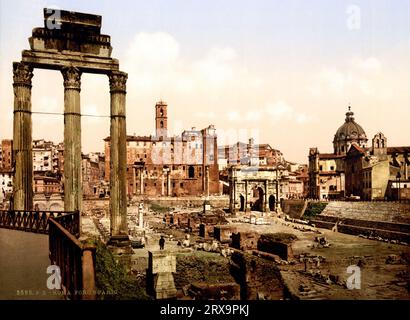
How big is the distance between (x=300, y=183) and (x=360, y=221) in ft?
130

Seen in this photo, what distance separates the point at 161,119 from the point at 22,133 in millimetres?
65167

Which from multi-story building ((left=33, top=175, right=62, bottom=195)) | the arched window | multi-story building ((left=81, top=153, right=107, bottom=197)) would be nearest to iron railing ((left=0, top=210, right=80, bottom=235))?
multi-story building ((left=33, top=175, right=62, bottom=195))

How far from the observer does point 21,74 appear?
12242 millimetres

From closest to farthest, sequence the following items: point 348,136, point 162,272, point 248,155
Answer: point 162,272, point 348,136, point 248,155

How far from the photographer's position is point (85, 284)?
520 cm

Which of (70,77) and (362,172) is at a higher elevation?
(70,77)

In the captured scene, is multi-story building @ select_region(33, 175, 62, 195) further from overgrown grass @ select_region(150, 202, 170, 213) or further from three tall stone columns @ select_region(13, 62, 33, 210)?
three tall stone columns @ select_region(13, 62, 33, 210)

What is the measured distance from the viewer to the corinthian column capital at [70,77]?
1293 centimetres

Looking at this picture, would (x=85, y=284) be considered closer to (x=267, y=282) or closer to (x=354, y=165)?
A: (x=267, y=282)

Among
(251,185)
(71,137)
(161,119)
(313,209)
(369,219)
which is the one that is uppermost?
(161,119)

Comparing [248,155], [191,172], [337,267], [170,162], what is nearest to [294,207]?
[191,172]

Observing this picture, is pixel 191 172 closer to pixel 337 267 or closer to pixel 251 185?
pixel 251 185

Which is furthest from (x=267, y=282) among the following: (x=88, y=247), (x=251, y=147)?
(x=251, y=147)
